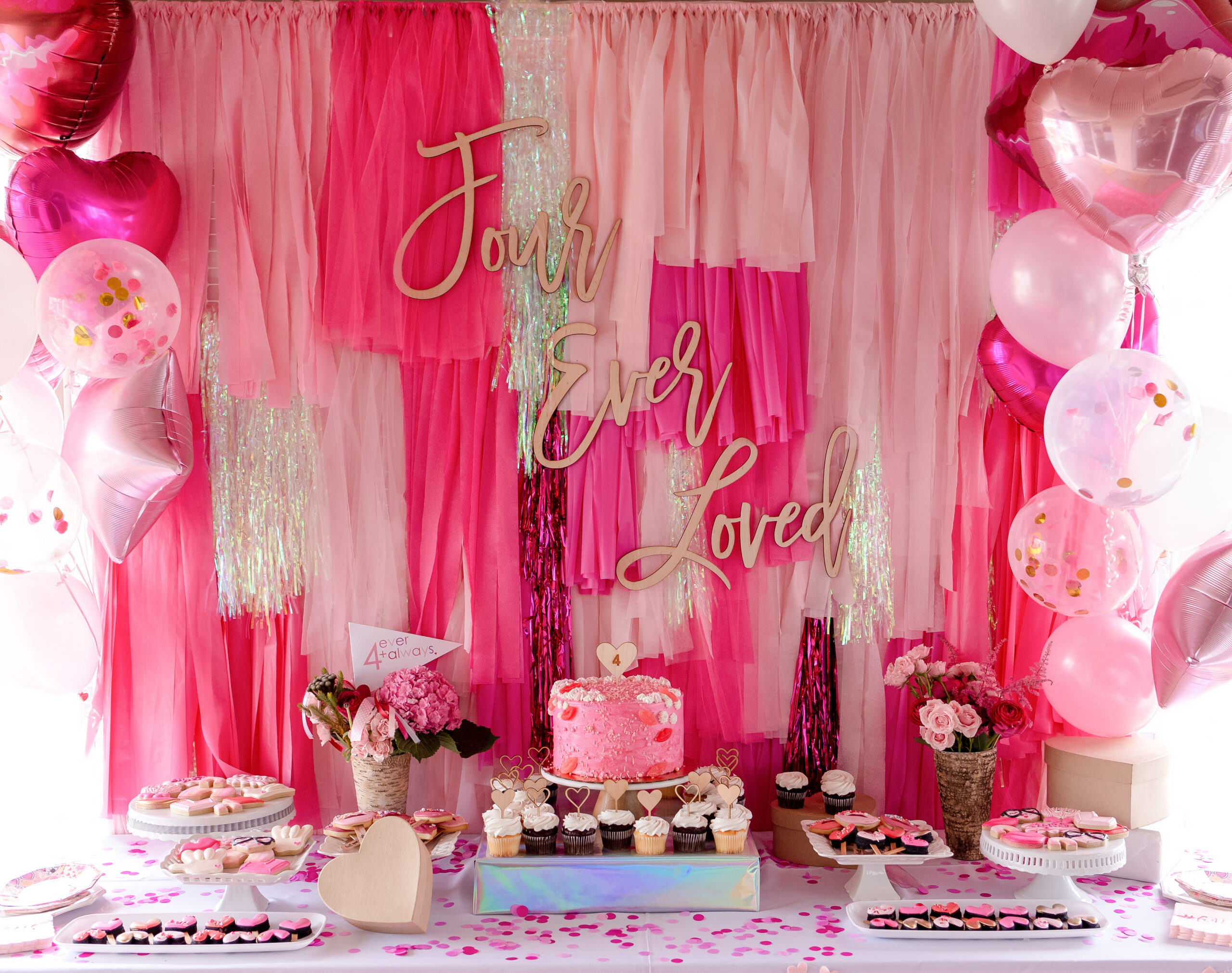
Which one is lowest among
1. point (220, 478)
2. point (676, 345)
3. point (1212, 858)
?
point (1212, 858)

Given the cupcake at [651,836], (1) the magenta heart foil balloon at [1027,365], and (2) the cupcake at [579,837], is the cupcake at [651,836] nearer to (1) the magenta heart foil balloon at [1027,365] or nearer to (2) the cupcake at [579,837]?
(2) the cupcake at [579,837]

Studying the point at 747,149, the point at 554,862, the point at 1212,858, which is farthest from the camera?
the point at 747,149

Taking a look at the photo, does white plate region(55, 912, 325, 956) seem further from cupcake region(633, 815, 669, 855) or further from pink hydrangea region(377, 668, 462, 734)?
cupcake region(633, 815, 669, 855)

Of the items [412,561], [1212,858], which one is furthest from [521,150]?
[1212,858]

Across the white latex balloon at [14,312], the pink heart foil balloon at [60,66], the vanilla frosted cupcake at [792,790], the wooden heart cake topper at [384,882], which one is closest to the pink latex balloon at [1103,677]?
the vanilla frosted cupcake at [792,790]

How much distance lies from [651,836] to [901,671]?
799mm

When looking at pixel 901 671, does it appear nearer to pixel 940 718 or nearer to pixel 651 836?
pixel 940 718

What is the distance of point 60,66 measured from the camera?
7.51 ft

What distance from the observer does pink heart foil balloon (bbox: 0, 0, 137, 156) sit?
223 cm

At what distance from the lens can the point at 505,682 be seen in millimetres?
2762

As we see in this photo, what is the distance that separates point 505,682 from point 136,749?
1.03 metres

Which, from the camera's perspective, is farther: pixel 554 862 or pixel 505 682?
pixel 505 682

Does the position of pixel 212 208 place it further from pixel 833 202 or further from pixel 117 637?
pixel 833 202

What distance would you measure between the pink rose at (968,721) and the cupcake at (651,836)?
0.80 meters
